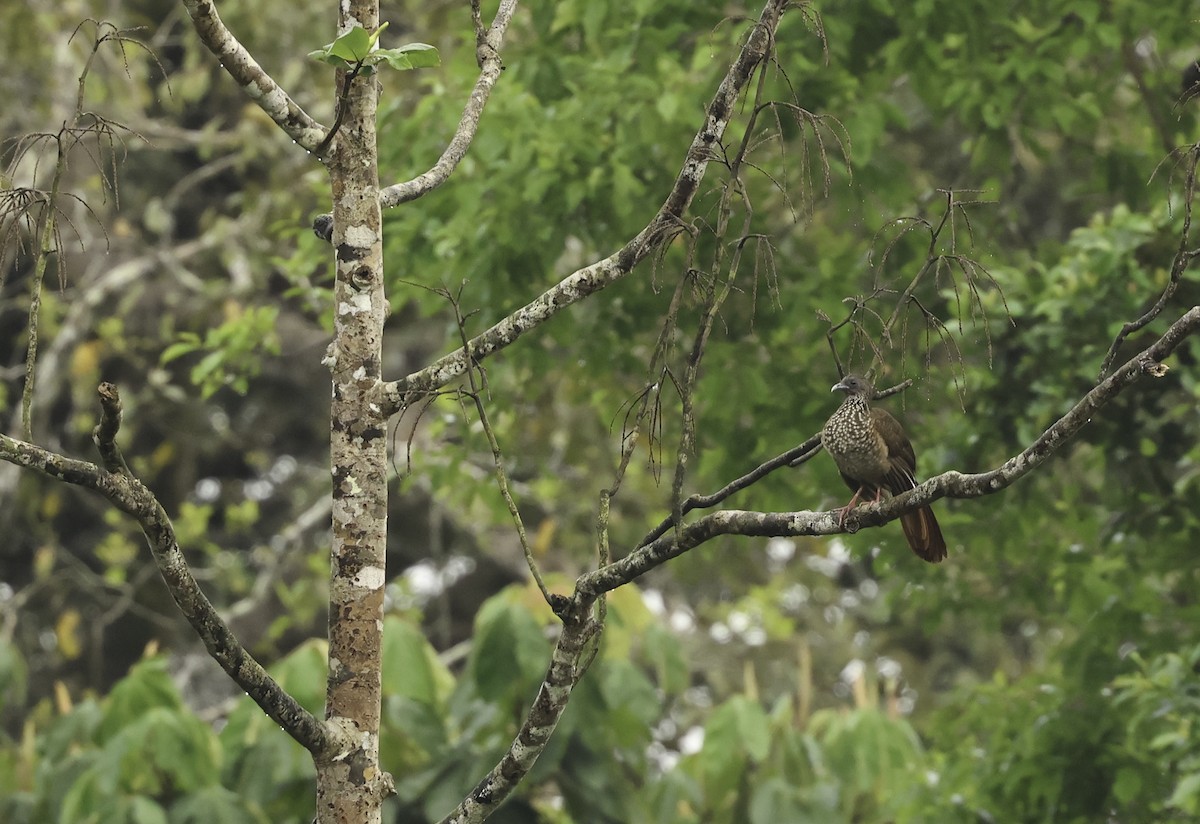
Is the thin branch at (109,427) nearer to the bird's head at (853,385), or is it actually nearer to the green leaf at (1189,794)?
the bird's head at (853,385)

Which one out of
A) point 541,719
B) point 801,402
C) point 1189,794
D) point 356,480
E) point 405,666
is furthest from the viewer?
point 405,666

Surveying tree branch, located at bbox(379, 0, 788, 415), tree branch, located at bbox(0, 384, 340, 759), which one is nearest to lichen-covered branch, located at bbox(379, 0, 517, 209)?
tree branch, located at bbox(379, 0, 788, 415)

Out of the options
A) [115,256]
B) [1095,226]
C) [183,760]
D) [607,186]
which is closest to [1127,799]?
[1095,226]

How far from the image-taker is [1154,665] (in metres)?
4.88

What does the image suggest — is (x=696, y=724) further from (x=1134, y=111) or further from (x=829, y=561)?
(x=1134, y=111)

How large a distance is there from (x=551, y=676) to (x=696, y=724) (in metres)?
8.73

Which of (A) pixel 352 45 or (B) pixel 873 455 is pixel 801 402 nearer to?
(B) pixel 873 455

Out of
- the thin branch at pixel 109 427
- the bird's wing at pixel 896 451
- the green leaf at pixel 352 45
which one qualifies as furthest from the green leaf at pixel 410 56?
the bird's wing at pixel 896 451

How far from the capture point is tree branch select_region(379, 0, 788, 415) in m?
2.74

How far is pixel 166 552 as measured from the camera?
252 centimetres

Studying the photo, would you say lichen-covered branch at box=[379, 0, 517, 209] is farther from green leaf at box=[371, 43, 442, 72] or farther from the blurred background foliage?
the blurred background foliage

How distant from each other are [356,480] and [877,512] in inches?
38.4

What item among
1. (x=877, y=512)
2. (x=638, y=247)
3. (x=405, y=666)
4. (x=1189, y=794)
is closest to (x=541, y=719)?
(x=877, y=512)

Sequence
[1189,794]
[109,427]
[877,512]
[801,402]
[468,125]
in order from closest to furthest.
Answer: [109,427] < [877,512] < [468,125] < [1189,794] < [801,402]
